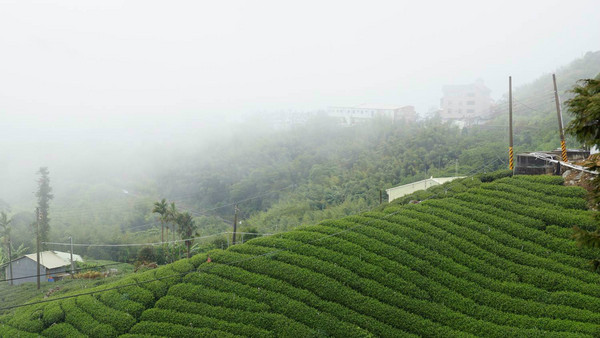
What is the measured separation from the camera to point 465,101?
7488 centimetres

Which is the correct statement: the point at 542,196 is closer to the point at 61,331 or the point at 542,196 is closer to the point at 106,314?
the point at 106,314

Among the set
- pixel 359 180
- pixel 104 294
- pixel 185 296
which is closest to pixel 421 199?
pixel 185 296

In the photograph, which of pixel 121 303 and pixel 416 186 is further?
pixel 416 186

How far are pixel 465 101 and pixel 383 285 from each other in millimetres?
67873

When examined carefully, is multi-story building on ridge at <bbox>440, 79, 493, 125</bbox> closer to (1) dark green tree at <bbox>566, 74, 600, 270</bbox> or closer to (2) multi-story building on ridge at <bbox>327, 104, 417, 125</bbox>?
(2) multi-story building on ridge at <bbox>327, 104, 417, 125</bbox>

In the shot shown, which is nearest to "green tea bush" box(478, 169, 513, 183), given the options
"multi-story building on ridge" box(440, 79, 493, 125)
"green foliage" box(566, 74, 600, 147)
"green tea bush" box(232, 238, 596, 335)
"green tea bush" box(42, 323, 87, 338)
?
"green tea bush" box(232, 238, 596, 335)

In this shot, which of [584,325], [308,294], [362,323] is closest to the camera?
[584,325]

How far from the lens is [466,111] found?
245 ft

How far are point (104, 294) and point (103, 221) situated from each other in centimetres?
3312

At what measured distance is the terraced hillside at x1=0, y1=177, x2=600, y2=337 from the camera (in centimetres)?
1248

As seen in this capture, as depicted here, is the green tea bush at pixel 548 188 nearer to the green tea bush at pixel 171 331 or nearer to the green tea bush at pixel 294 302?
the green tea bush at pixel 294 302

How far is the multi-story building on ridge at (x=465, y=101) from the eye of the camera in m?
74.2

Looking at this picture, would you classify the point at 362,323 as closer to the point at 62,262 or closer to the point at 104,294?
the point at 104,294

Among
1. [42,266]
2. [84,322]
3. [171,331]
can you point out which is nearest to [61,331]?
[84,322]
